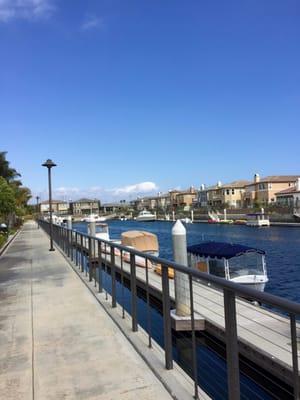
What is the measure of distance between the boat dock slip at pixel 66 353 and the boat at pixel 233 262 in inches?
301

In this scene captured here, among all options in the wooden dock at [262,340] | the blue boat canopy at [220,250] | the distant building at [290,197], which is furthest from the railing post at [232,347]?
the distant building at [290,197]

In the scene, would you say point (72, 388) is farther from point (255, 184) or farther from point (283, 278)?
point (255, 184)

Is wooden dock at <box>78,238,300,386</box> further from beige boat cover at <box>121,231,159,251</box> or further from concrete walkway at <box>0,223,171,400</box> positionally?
beige boat cover at <box>121,231,159,251</box>

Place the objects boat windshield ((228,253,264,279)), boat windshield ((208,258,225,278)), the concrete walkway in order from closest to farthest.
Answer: the concrete walkway, boat windshield ((208,258,225,278)), boat windshield ((228,253,264,279))

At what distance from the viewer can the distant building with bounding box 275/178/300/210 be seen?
268 feet

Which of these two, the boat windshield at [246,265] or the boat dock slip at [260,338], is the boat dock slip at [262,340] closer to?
the boat dock slip at [260,338]

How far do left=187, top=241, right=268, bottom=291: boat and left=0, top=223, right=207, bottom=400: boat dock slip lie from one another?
7.63m

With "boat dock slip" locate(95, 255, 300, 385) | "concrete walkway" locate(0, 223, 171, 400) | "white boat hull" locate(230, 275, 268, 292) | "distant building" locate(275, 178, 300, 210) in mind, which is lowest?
"white boat hull" locate(230, 275, 268, 292)

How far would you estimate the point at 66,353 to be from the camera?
5273 mm

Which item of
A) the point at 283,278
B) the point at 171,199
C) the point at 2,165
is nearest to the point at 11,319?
the point at 283,278

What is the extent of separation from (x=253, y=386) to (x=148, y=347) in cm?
292

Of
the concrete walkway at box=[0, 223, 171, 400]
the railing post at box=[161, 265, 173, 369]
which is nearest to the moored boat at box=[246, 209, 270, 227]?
the concrete walkway at box=[0, 223, 171, 400]

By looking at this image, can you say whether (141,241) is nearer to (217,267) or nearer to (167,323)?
(217,267)

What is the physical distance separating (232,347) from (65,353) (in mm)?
2816
